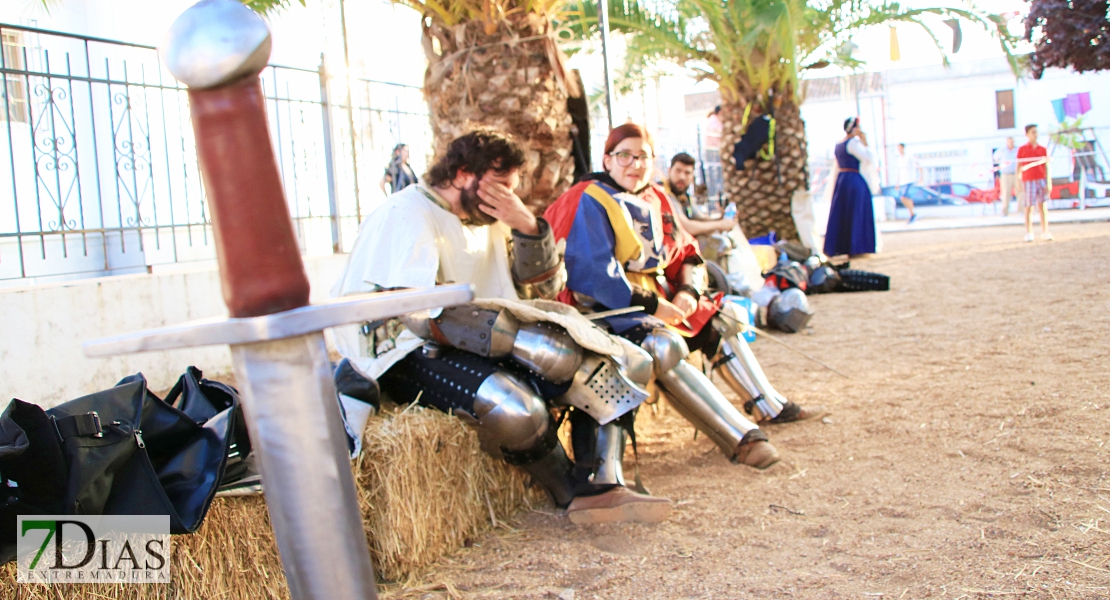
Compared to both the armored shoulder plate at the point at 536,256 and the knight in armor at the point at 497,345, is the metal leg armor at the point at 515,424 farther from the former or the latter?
the armored shoulder plate at the point at 536,256

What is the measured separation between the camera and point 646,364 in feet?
9.00

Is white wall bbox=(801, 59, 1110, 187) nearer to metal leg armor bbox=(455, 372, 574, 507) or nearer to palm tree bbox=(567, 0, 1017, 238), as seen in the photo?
palm tree bbox=(567, 0, 1017, 238)

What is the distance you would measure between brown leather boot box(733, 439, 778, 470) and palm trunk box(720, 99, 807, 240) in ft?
23.4

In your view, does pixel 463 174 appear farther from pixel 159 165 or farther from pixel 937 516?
pixel 159 165

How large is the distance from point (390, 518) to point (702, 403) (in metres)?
1.22

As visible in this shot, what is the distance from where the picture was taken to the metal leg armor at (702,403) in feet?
9.76

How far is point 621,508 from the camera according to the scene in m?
2.53

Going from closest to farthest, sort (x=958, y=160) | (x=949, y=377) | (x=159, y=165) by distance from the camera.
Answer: (x=949, y=377), (x=159, y=165), (x=958, y=160)

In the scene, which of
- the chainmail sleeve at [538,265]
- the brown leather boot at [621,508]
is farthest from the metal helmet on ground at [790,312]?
the brown leather boot at [621,508]

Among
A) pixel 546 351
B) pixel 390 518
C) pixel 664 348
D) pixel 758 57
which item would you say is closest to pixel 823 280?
pixel 758 57

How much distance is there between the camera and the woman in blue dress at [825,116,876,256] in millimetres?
9344

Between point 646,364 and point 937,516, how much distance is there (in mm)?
948

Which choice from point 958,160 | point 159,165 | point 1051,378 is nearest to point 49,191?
point 159,165

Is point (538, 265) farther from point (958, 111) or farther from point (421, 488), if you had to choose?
point (958, 111)
